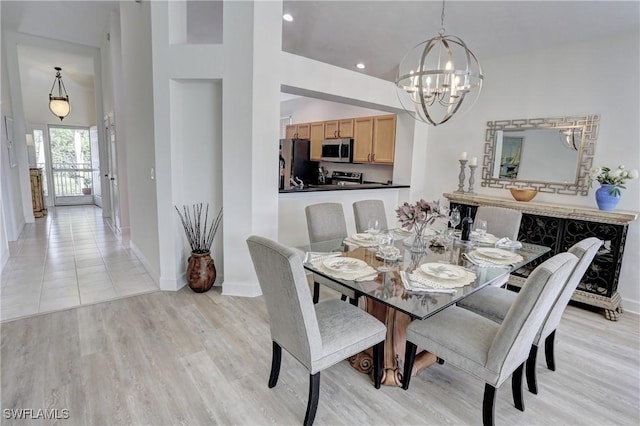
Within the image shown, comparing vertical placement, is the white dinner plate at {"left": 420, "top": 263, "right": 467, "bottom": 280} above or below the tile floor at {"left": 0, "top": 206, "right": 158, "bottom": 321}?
above

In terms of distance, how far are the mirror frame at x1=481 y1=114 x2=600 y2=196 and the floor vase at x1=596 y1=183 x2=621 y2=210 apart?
0.97ft

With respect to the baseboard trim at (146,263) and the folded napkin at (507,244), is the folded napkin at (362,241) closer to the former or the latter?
the folded napkin at (507,244)

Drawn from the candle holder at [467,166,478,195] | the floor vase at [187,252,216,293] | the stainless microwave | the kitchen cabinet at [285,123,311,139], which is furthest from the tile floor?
the kitchen cabinet at [285,123,311,139]

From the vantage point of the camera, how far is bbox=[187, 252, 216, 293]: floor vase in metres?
3.21

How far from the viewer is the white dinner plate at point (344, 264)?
1.99 metres

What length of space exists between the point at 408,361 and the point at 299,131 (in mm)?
6155

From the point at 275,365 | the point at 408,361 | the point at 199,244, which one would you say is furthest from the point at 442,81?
the point at 199,244

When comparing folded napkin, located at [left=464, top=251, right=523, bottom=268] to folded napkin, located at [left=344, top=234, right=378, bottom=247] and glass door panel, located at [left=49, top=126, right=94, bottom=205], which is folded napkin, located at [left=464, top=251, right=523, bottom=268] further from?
glass door panel, located at [left=49, top=126, right=94, bottom=205]

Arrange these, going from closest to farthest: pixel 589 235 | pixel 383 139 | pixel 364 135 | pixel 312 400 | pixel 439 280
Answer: pixel 312 400 < pixel 439 280 < pixel 589 235 < pixel 383 139 < pixel 364 135

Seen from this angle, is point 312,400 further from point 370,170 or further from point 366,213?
point 370,170

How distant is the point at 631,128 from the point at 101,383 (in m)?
4.81

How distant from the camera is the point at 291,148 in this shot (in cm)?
657

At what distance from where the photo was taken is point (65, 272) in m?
3.74

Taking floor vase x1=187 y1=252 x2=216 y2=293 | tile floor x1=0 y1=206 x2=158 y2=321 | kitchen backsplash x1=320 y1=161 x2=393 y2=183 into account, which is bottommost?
tile floor x1=0 y1=206 x2=158 y2=321
